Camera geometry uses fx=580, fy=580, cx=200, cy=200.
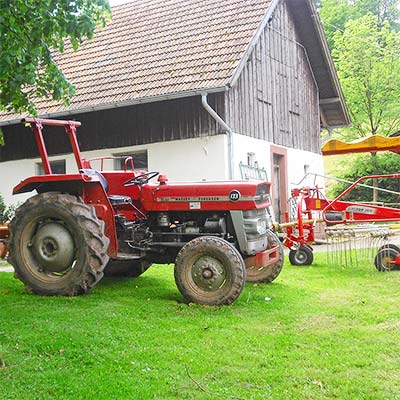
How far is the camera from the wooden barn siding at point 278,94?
1381 cm

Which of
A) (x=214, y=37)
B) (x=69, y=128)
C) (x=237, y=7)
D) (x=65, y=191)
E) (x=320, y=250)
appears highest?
(x=237, y=7)

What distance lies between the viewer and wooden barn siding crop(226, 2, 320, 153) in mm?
13812

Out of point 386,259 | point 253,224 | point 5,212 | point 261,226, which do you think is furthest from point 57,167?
point 253,224

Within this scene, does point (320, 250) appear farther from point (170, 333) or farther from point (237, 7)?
point (170, 333)

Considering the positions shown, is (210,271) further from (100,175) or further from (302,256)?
(302,256)

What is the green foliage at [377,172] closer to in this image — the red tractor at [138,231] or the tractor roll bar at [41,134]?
the red tractor at [138,231]

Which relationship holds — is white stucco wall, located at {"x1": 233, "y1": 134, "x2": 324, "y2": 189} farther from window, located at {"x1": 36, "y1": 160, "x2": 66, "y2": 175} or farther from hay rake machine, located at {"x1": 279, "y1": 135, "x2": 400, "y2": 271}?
window, located at {"x1": 36, "y1": 160, "x2": 66, "y2": 175}

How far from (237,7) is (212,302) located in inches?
405

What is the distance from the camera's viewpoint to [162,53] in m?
14.0

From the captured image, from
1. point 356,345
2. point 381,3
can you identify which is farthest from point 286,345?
point 381,3

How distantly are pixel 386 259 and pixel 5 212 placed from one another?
910 cm

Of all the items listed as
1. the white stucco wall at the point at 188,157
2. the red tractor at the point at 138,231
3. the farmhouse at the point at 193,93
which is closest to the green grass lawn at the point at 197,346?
the red tractor at the point at 138,231

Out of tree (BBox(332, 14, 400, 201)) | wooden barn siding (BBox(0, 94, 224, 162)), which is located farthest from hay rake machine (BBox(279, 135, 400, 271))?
tree (BBox(332, 14, 400, 201))

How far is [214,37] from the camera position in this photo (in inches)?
536
